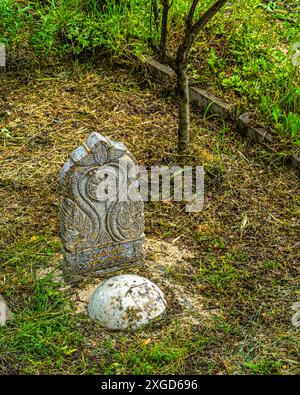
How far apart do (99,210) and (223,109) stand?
1859 millimetres

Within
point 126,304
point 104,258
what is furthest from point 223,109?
point 126,304

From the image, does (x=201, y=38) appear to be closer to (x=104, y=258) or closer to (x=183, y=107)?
(x=183, y=107)

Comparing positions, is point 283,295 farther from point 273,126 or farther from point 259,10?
point 259,10

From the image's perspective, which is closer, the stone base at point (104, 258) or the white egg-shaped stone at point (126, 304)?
the white egg-shaped stone at point (126, 304)

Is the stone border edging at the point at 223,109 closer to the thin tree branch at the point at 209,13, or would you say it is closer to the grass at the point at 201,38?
the grass at the point at 201,38

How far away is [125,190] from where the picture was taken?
14.1 feet

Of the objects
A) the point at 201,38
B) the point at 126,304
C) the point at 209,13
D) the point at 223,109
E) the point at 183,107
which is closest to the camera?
the point at 126,304

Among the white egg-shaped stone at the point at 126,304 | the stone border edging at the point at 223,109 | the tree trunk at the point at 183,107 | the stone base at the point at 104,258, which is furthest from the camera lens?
the stone border edging at the point at 223,109

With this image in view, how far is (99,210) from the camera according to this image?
14.1ft

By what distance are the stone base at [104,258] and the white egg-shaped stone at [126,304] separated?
0.26 metres

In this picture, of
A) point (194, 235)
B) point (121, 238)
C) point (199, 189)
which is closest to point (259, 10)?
point (199, 189)

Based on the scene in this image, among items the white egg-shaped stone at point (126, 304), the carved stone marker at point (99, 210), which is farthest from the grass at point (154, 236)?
the carved stone marker at point (99, 210)

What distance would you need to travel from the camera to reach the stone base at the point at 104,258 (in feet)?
14.4

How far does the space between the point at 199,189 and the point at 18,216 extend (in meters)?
1.18
